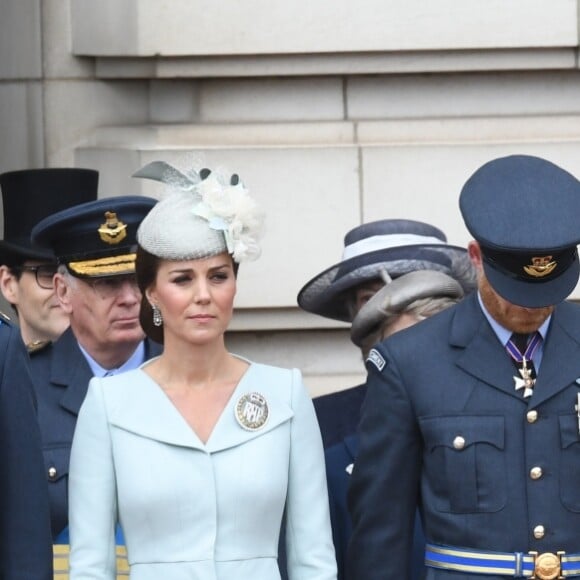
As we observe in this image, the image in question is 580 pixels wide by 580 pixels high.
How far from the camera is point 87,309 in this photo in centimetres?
512

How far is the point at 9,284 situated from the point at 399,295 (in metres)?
1.41

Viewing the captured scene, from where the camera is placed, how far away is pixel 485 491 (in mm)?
4340

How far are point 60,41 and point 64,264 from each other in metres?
1.91

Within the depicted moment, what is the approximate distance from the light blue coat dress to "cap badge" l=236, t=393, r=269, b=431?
1 centimetres

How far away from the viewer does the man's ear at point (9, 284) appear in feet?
19.5

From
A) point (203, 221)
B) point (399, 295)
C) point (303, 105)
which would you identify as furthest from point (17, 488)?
point (303, 105)

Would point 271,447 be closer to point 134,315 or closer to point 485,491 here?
point 485,491

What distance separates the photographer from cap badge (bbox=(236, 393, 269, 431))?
432 cm

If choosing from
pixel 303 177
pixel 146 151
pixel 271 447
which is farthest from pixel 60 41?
pixel 271 447

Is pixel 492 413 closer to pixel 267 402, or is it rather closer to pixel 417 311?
pixel 267 402

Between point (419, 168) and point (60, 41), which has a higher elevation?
point (60, 41)

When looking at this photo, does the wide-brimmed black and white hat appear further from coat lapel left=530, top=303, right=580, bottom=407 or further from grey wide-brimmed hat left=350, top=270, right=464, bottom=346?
coat lapel left=530, top=303, right=580, bottom=407

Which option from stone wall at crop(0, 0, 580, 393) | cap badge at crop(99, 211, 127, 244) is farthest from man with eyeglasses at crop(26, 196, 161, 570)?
stone wall at crop(0, 0, 580, 393)

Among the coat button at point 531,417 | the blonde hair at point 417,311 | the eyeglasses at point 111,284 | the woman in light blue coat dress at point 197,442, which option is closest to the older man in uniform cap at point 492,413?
the coat button at point 531,417
